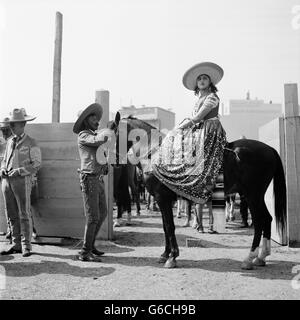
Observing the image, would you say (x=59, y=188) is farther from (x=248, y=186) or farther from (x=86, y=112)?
(x=248, y=186)

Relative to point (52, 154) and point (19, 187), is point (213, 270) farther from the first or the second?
point (52, 154)

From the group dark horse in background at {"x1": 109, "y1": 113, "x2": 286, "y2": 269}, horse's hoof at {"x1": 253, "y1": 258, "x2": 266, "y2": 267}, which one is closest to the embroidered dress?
dark horse in background at {"x1": 109, "y1": 113, "x2": 286, "y2": 269}

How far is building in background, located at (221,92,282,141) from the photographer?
28167 millimetres

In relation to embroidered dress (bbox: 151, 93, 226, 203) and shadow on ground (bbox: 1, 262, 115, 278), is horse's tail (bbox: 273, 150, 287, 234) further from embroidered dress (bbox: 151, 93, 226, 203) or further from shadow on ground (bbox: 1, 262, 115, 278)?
shadow on ground (bbox: 1, 262, 115, 278)

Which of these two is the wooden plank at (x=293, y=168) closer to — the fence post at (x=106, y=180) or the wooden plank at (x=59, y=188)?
the fence post at (x=106, y=180)

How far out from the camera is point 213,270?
4.72 metres

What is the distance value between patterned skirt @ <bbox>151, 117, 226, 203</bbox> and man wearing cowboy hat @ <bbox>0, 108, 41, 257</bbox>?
2152 millimetres

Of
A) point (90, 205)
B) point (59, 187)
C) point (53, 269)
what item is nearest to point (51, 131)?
point (59, 187)

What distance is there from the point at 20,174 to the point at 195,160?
2.74m

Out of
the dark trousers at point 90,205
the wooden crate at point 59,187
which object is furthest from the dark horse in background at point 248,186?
the wooden crate at point 59,187

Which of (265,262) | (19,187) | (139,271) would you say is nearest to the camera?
(139,271)

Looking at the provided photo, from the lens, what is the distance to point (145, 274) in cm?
452
